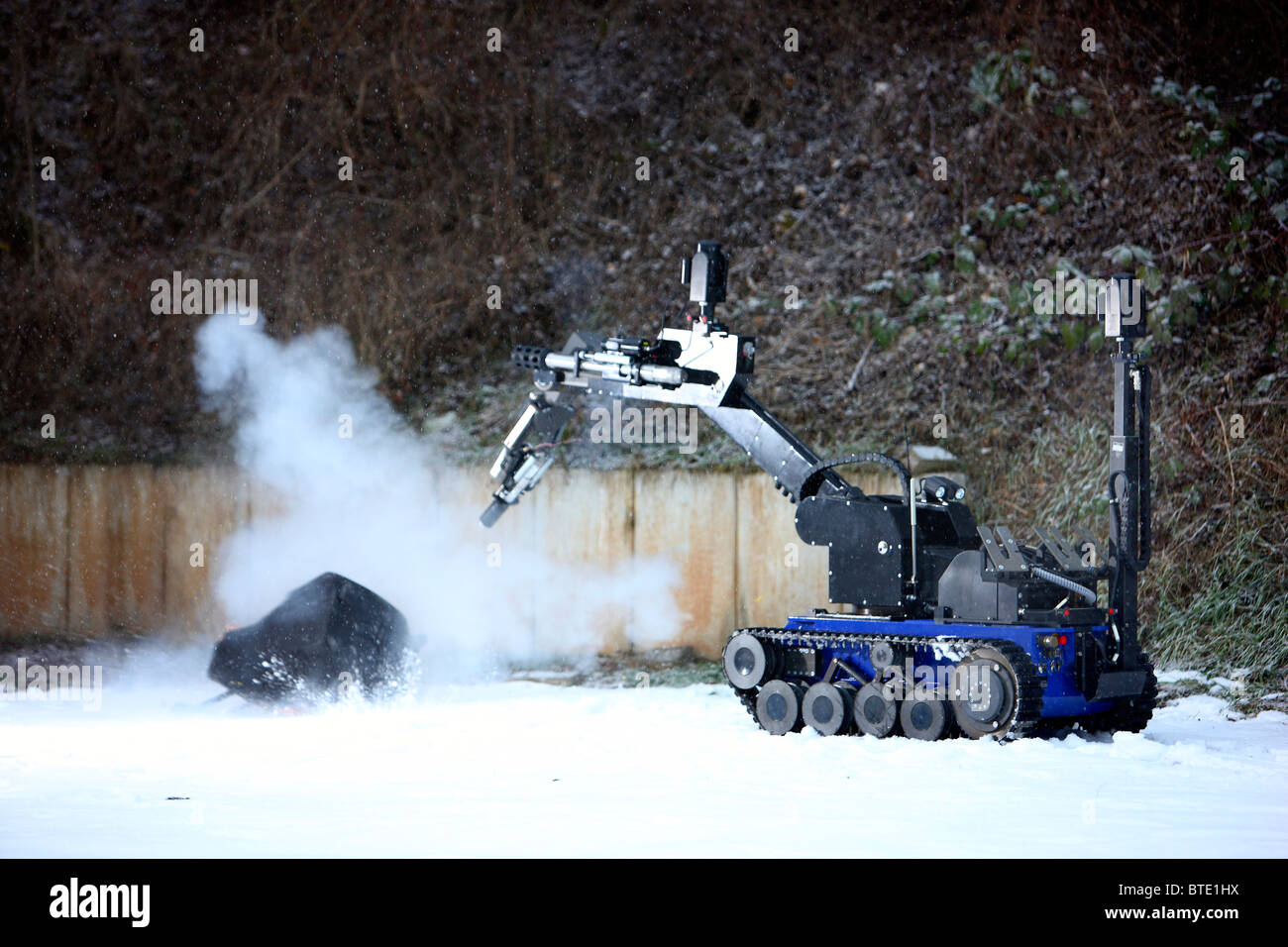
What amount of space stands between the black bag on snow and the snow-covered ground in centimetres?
23

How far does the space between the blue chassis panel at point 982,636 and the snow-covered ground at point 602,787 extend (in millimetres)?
257

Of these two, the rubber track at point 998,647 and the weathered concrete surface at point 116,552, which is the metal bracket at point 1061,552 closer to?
the rubber track at point 998,647

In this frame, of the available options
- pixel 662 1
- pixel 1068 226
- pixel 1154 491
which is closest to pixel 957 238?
pixel 1068 226

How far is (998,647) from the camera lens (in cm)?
816

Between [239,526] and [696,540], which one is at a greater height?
[239,526]

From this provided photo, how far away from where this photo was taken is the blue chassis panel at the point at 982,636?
8.37 metres

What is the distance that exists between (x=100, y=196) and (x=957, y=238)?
9.02 m

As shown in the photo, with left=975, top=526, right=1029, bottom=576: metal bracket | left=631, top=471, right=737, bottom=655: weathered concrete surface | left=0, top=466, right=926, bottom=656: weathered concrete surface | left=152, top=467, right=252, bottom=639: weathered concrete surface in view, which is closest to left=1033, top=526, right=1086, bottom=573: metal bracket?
left=975, top=526, right=1029, bottom=576: metal bracket

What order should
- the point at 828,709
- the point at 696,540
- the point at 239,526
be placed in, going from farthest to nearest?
the point at 239,526, the point at 696,540, the point at 828,709

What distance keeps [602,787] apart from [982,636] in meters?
2.40

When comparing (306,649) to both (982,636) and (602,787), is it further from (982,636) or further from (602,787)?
(982,636)

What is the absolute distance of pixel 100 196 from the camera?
16.4 metres

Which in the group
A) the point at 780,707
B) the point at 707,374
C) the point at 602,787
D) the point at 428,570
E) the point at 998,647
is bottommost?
the point at 602,787

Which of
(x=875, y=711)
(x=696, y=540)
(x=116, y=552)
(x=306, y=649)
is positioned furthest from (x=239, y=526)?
(x=875, y=711)
